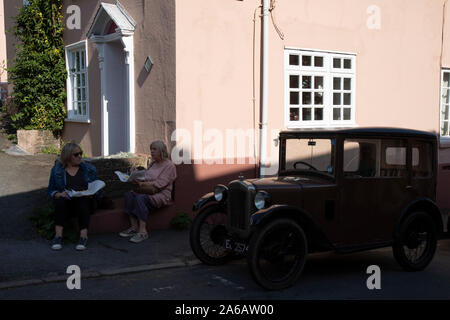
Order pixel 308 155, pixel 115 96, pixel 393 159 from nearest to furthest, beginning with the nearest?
pixel 308 155, pixel 393 159, pixel 115 96

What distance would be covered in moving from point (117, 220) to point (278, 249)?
328cm

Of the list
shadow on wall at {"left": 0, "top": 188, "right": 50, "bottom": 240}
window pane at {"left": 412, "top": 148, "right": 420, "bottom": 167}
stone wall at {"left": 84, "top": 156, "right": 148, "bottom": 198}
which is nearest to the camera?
window pane at {"left": 412, "top": 148, "right": 420, "bottom": 167}

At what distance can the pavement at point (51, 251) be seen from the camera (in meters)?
5.75

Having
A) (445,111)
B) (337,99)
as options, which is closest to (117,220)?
(337,99)

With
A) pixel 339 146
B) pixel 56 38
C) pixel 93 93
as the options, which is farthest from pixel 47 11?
pixel 339 146

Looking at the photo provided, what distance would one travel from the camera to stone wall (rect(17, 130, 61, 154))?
39.1ft

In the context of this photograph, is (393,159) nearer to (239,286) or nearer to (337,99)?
(239,286)

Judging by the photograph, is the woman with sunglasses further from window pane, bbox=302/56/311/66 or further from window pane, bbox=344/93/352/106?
window pane, bbox=344/93/352/106

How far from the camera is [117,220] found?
768cm

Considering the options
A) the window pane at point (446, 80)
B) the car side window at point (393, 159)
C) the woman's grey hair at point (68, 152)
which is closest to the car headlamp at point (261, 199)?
the car side window at point (393, 159)

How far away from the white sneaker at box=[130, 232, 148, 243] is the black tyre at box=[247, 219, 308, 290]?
2.50 metres

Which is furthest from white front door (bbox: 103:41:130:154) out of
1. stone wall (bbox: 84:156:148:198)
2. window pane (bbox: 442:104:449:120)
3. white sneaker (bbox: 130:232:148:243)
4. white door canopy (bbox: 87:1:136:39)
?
window pane (bbox: 442:104:449:120)

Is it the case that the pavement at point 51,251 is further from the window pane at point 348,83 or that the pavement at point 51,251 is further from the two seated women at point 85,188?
the window pane at point 348,83
